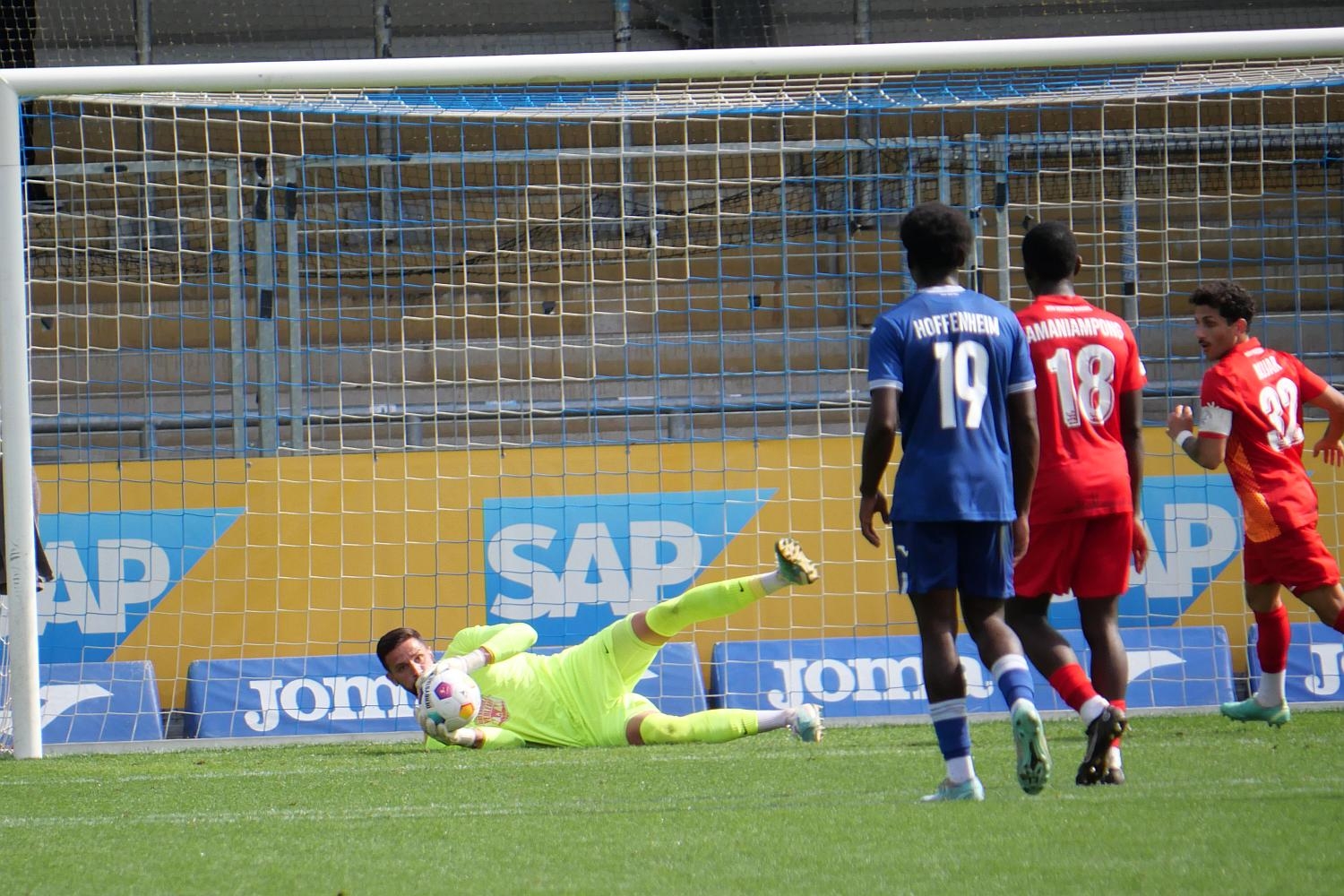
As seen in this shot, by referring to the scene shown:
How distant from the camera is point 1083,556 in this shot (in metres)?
4.65

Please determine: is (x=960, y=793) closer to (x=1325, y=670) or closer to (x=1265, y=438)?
(x=1265, y=438)

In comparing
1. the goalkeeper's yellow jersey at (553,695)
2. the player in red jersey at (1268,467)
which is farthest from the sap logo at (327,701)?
the player in red jersey at (1268,467)

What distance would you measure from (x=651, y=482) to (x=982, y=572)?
4.56 m

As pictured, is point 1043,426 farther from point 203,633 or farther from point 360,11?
point 360,11

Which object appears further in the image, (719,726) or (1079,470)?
(719,726)

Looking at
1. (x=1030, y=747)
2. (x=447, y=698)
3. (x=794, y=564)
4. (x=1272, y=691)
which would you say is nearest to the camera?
(x=1030, y=747)

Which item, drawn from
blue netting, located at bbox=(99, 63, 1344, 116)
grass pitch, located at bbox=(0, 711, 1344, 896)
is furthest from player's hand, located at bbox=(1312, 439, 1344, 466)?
blue netting, located at bbox=(99, 63, 1344, 116)

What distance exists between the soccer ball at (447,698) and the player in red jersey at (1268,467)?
3.09 m

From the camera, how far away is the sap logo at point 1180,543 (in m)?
8.14

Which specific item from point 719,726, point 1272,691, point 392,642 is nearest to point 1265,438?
point 1272,691

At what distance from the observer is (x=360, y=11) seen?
553 inches

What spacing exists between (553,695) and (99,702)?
9.85ft

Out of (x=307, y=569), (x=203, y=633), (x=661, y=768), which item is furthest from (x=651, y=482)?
(x=661, y=768)

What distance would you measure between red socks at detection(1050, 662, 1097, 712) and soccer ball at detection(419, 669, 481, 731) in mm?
2487
